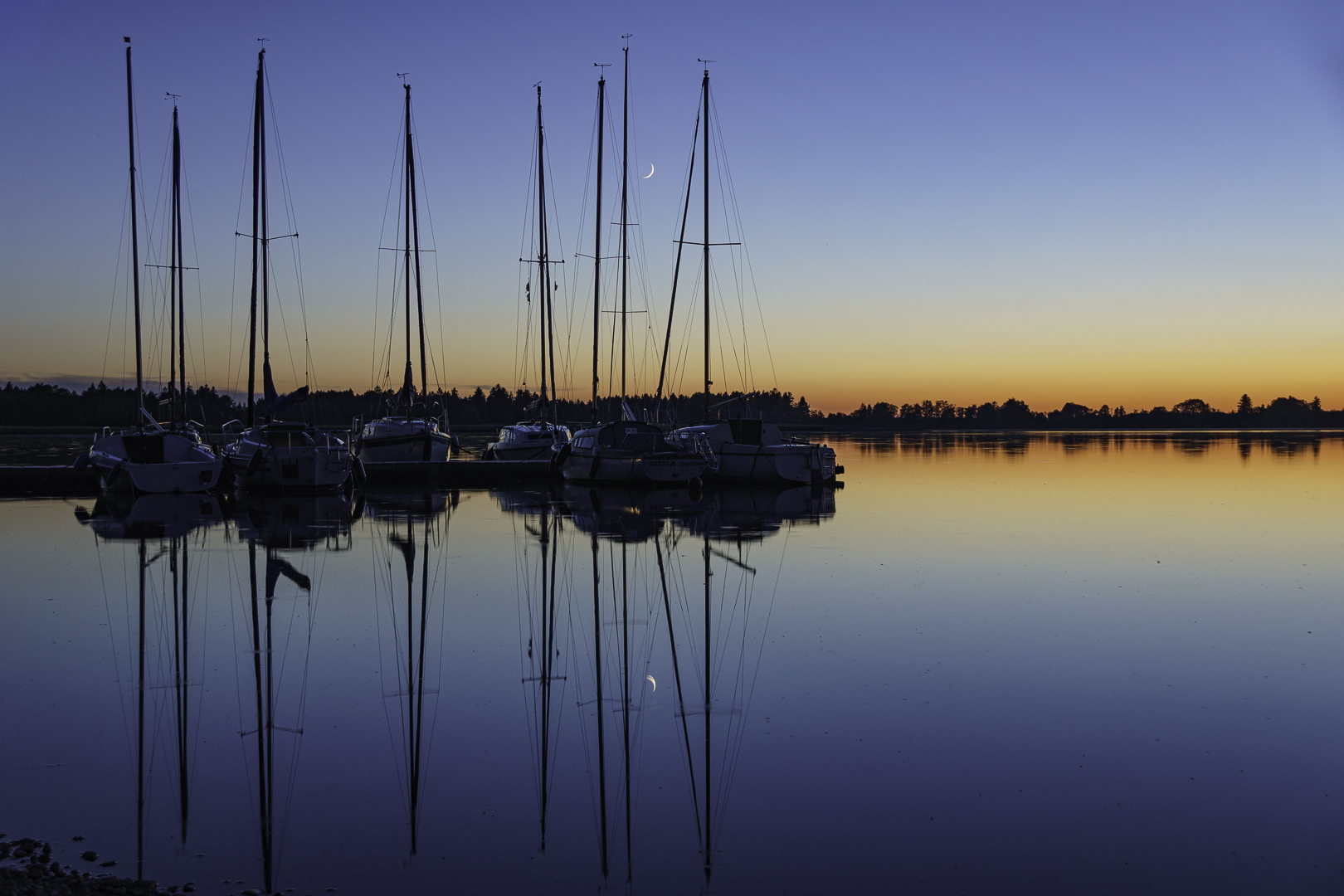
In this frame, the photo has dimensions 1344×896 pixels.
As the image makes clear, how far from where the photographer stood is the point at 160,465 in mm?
27000

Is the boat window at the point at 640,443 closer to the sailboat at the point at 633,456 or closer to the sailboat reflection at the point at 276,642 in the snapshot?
the sailboat at the point at 633,456

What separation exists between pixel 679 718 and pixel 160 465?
2380 cm

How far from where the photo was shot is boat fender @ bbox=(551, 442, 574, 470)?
107 ft

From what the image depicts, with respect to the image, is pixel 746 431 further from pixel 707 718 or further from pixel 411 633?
pixel 707 718

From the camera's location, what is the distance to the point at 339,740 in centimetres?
702

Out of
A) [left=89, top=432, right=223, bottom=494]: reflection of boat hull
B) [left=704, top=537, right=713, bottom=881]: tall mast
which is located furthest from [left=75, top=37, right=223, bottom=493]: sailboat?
[left=704, top=537, right=713, bottom=881]: tall mast

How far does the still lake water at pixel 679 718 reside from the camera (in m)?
5.25

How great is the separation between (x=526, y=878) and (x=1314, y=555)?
632 inches

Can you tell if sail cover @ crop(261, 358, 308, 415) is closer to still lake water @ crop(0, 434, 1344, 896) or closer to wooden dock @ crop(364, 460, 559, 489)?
wooden dock @ crop(364, 460, 559, 489)

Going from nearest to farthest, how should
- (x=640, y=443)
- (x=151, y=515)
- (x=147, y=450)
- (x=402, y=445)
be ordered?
(x=151, y=515) → (x=147, y=450) → (x=640, y=443) → (x=402, y=445)

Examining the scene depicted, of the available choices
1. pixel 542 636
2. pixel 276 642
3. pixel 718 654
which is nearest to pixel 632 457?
pixel 542 636

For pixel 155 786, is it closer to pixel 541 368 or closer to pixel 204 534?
pixel 204 534

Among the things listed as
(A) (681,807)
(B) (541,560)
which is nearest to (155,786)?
(A) (681,807)

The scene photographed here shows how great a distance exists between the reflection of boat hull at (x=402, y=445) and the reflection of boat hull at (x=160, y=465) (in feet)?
21.7
